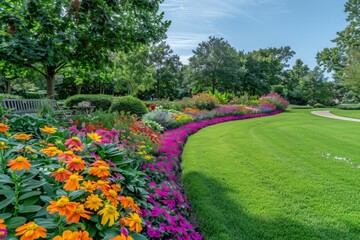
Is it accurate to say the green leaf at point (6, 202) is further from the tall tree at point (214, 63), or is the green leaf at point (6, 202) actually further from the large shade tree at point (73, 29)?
the tall tree at point (214, 63)

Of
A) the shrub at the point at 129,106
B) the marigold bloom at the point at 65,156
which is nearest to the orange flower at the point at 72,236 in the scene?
the marigold bloom at the point at 65,156

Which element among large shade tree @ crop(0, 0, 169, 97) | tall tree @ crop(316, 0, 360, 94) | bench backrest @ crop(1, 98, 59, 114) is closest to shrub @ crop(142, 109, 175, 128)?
large shade tree @ crop(0, 0, 169, 97)

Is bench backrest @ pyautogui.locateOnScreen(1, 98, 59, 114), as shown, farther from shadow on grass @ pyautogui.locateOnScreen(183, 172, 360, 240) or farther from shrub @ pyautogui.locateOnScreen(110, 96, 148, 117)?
shadow on grass @ pyautogui.locateOnScreen(183, 172, 360, 240)

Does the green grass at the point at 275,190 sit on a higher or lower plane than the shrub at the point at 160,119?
higher

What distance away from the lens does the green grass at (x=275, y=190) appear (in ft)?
8.80

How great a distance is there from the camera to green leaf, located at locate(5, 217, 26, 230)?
1.18 meters

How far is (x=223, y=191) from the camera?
357cm

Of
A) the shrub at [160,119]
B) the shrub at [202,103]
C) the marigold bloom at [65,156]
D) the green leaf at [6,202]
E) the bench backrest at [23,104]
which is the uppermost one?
the marigold bloom at [65,156]

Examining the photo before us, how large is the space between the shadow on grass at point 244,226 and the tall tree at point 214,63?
25218 mm

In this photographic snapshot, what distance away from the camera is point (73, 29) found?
19.4ft

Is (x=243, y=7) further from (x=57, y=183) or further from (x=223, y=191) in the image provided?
(x=57, y=183)

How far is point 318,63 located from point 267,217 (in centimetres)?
3830

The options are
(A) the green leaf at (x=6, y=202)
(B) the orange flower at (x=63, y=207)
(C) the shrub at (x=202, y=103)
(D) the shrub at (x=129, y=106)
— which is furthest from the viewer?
(C) the shrub at (x=202, y=103)

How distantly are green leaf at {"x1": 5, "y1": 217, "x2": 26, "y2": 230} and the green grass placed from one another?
182 cm
